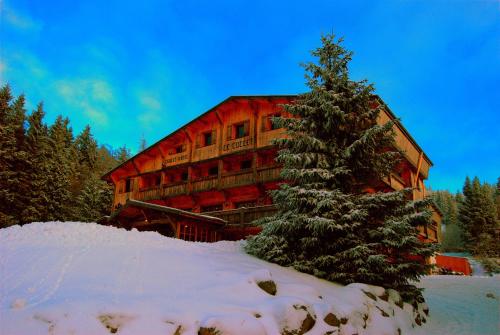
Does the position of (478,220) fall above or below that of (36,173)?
below

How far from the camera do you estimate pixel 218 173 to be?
25.5 metres

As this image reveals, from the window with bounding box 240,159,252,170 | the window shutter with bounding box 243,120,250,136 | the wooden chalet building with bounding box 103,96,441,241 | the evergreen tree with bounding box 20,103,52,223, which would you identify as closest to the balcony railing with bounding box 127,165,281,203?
the wooden chalet building with bounding box 103,96,441,241

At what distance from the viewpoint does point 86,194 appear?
41.1 meters

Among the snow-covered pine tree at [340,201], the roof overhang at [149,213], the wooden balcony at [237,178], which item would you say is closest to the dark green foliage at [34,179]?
the roof overhang at [149,213]

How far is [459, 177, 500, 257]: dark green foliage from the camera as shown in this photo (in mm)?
46600

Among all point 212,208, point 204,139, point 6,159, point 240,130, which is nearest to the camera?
point 240,130

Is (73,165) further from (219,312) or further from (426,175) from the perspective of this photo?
(219,312)

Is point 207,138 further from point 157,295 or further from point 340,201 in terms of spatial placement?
point 157,295

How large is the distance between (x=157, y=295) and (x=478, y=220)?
5438 cm

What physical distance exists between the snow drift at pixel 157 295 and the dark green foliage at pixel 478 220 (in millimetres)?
44851

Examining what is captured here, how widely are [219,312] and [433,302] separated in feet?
40.2

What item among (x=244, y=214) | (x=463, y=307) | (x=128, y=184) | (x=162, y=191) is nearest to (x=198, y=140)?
(x=162, y=191)

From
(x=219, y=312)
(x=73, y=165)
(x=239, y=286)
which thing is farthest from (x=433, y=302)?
(x=73, y=165)

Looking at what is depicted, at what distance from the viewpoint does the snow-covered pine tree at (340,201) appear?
32.7ft
